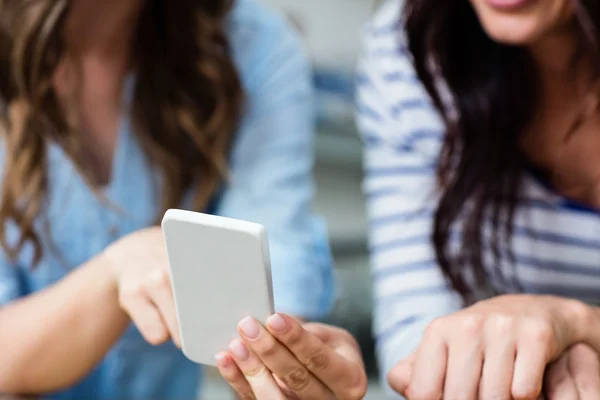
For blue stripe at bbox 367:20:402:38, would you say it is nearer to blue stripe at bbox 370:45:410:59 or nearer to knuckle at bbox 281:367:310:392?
blue stripe at bbox 370:45:410:59

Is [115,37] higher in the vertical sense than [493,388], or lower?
higher

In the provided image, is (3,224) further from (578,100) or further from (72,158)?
(578,100)

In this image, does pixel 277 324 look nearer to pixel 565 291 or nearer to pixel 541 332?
pixel 541 332

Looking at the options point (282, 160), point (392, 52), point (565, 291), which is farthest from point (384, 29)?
point (565, 291)

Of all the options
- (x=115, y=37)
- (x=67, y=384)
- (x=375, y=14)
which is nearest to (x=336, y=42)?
(x=375, y=14)

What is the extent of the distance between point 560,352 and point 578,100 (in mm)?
185

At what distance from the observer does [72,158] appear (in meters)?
0.50

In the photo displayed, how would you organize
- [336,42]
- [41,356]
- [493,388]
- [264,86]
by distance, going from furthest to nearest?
[336,42] → [264,86] → [41,356] → [493,388]

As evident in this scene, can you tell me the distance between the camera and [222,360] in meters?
0.34

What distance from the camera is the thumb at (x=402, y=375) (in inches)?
14.7

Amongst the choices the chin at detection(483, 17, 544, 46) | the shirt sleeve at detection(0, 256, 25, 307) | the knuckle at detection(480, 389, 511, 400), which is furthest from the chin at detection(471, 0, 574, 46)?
the shirt sleeve at detection(0, 256, 25, 307)

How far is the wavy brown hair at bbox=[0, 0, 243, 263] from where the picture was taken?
1.56 feet

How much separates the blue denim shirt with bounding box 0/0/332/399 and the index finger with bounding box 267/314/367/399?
7 centimetres

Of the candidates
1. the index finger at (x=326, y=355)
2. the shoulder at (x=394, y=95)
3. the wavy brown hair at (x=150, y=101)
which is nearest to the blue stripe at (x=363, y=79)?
the shoulder at (x=394, y=95)
